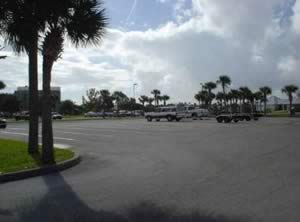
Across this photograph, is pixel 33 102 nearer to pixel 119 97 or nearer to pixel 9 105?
pixel 9 105

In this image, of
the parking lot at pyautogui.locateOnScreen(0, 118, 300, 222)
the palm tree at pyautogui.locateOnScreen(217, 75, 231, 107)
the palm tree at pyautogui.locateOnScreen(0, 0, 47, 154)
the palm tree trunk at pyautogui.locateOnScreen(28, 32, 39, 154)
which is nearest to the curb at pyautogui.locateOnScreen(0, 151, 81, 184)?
the parking lot at pyautogui.locateOnScreen(0, 118, 300, 222)

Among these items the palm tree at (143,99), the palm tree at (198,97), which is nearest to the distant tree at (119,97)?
the palm tree at (143,99)

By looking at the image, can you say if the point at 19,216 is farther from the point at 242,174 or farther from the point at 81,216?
the point at 242,174

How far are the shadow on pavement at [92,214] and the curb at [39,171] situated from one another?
110 inches

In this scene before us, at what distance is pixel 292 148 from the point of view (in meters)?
17.0

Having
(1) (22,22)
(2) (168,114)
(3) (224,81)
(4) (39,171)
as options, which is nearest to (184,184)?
(4) (39,171)

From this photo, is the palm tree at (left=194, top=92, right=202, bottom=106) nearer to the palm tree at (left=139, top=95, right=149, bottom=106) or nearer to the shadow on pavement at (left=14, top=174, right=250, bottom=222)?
the palm tree at (left=139, top=95, right=149, bottom=106)

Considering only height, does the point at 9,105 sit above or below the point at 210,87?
below

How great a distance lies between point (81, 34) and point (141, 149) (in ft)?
19.8

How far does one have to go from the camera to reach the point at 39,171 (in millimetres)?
11750

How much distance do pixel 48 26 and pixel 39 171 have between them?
4.61 meters

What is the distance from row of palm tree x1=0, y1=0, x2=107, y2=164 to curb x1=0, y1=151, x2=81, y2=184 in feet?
1.65

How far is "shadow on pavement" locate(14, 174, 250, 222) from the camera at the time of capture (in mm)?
6703

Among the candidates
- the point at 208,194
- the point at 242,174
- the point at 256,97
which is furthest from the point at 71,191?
the point at 256,97
